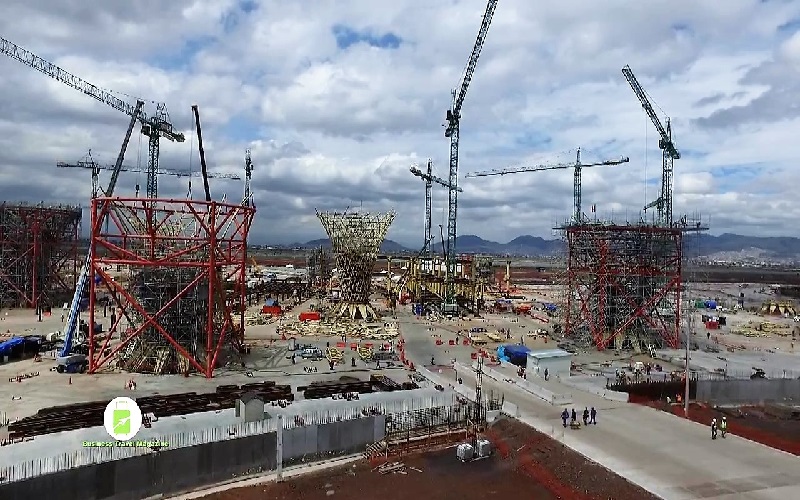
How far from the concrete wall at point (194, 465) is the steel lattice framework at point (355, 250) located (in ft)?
136

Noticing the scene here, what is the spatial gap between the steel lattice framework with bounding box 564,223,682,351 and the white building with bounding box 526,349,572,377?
47.9 ft

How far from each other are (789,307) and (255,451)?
9048cm

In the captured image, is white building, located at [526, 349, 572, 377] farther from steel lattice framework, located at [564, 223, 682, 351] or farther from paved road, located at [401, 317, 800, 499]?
steel lattice framework, located at [564, 223, 682, 351]

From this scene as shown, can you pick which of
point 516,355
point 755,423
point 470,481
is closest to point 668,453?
point 470,481

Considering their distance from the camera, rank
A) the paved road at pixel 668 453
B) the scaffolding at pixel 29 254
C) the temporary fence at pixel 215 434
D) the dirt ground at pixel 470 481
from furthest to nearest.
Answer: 1. the scaffolding at pixel 29 254
2. the paved road at pixel 668 453
3. the dirt ground at pixel 470 481
4. the temporary fence at pixel 215 434

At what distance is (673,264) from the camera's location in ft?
180

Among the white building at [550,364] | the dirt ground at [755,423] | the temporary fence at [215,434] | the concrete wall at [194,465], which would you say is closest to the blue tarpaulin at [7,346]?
the temporary fence at [215,434]

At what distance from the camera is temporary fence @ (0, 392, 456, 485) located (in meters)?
20.7

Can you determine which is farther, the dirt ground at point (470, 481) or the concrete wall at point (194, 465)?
the dirt ground at point (470, 481)

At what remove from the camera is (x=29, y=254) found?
75250 millimetres

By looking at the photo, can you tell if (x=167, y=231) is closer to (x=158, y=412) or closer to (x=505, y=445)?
(x=158, y=412)

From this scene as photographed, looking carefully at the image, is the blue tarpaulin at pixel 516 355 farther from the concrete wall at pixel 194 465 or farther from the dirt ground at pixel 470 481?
the concrete wall at pixel 194 465

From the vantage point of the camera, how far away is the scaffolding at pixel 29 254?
243 ft

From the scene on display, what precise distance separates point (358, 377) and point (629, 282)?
2927cm
